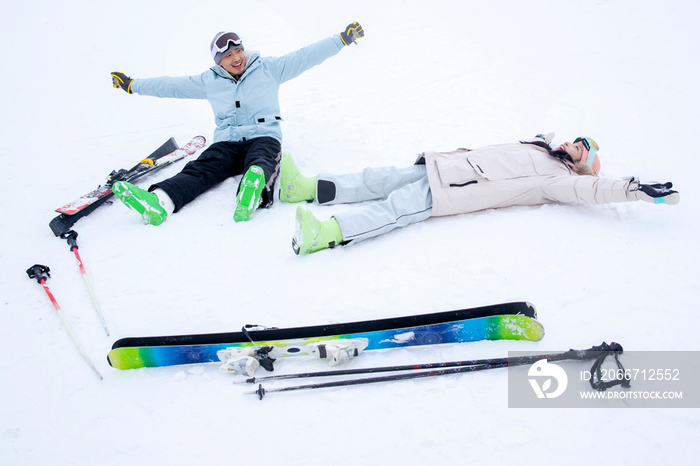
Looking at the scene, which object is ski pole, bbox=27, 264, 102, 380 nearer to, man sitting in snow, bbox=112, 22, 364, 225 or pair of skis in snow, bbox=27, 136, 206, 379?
pair of skis in snow, bbox=27, 136, 206, 379

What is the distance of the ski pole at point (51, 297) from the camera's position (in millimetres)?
2004

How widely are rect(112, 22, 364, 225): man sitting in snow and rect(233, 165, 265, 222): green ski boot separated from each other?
0.30 ft

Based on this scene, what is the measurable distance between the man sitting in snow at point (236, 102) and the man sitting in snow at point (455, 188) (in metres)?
0.40

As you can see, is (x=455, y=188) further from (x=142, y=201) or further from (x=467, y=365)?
(x=142, y=201)

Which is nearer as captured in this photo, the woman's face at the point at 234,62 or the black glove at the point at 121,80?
the woman's face at the point at 234,62

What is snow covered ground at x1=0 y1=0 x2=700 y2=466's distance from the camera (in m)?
1.64

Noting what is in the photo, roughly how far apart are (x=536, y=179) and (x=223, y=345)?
246 cm

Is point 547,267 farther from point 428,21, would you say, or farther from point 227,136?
point 428,21

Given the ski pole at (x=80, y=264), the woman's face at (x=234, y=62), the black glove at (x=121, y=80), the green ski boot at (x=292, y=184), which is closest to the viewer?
the ski pole at (x=80, y=264)

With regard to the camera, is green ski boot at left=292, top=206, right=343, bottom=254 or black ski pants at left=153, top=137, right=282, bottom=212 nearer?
green ski boot at left=292, top=206, right=343, bottom=254

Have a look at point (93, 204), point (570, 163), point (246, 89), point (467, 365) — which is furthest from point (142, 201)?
point (570, 163)

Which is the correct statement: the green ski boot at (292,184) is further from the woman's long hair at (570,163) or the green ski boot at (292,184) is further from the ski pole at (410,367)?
the woman's long hair at (570,163)

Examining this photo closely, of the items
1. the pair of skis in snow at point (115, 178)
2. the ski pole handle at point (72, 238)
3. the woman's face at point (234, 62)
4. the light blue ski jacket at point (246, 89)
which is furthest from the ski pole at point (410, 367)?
the woman's face at point (234, 62)

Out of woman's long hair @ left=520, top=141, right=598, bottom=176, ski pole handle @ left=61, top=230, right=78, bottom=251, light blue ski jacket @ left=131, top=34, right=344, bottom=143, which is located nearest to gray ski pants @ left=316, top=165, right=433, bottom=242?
light blue ski jacket @ left=131, top=34, right=344, bottom=143
